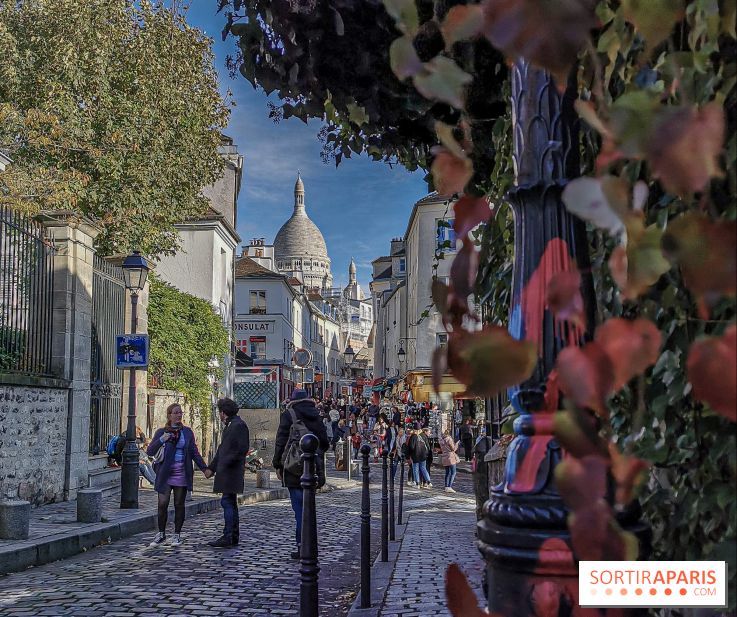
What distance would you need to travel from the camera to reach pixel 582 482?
0.89 meters

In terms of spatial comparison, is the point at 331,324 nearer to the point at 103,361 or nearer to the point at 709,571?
the point at 103,361

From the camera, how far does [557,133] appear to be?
1.73 metres

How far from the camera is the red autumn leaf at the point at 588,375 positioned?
2.90ft

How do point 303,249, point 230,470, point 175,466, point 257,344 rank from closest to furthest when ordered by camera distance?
point 175,466
point 230,470
point 257,344
point 303,249

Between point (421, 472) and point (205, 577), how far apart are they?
1286 cm

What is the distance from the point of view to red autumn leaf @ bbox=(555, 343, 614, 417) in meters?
0.88

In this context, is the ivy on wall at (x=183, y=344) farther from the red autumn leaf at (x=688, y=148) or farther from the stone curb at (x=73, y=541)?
the red autumn leaf at (x=688, y=148)

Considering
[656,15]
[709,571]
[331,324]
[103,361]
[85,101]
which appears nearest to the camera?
[656,15]

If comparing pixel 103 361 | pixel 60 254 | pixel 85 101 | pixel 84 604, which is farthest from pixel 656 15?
pixel 85 101

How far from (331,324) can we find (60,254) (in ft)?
366

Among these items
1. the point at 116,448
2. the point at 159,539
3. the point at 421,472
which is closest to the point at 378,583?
the point at 159,539

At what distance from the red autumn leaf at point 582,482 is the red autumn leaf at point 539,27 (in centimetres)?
46

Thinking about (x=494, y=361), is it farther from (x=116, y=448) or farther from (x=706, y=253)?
(x=116, y=448)

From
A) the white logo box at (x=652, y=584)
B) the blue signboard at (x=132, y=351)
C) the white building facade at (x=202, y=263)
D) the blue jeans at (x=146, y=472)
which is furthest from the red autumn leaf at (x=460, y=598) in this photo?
the white building facade at (x=202, y=263)
